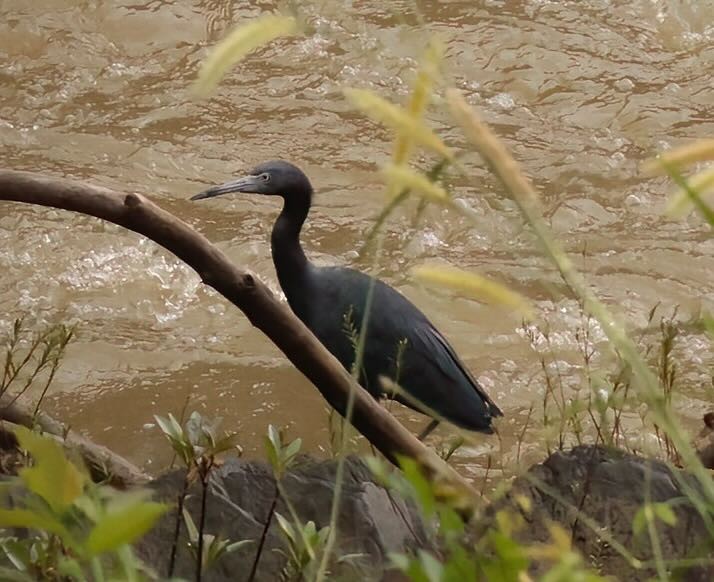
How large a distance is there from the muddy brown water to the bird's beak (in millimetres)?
513

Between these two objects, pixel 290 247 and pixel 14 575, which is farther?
pixel 290 247

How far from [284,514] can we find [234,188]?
1.58 m

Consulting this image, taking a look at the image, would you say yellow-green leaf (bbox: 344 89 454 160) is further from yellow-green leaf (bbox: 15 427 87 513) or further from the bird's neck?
the bird's neck

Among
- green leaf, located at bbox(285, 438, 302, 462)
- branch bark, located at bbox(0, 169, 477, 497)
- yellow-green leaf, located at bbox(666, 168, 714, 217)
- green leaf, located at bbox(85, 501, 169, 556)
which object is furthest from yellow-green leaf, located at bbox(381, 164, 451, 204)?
branch bark, located at bbox(0, 169, 477, 497)

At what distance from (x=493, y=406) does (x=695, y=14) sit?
3.18m

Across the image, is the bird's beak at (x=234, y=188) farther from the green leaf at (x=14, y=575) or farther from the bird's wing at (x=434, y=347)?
the green leaf at (x=14, y=575)

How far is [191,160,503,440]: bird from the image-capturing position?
9.89ft

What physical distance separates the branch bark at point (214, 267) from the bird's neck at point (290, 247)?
1.52 m

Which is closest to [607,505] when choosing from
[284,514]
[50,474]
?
[284,514]

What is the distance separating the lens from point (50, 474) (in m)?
0.62

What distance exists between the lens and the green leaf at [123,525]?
0.56m

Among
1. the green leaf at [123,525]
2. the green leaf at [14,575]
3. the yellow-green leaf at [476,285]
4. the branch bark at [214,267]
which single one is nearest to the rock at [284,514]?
the branch bark at [214,267]

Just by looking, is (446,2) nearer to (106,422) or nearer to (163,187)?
(163,187)

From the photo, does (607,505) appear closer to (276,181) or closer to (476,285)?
(476,285)
